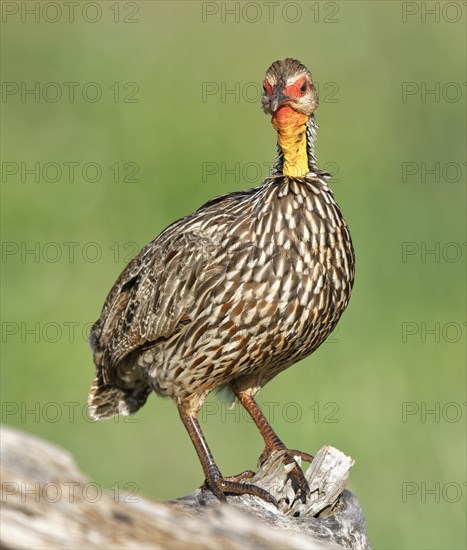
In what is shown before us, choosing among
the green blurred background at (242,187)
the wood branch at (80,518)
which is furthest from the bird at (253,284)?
the green blurred background at (242,187)

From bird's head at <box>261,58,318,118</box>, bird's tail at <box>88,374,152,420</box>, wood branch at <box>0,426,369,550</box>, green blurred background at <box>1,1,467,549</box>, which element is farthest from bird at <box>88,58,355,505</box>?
green blurred background at <box>1,1,467,549</box>

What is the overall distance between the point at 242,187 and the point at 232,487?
14.1ft

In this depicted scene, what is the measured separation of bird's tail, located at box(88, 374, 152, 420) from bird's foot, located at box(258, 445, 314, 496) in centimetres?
92

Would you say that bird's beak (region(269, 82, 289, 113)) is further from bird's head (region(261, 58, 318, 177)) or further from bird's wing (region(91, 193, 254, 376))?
bird's wing (region(91, 193, 254, 376))

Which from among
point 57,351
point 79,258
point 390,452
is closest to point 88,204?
point 79,258

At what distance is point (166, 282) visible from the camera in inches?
263

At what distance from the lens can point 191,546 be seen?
4.19m

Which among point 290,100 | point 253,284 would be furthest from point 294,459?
point 290,100

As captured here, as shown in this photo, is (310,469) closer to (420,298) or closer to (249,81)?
(420,298)

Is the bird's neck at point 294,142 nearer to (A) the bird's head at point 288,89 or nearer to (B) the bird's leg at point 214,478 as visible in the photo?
(A) the bird's head at point 288,89

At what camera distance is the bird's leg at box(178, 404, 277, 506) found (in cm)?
600

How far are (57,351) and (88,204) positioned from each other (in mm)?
1293

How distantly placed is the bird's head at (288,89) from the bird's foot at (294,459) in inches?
59.1

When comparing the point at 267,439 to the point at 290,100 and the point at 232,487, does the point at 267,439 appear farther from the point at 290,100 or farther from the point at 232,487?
the point at 290,100
